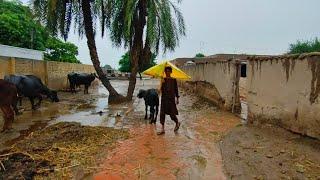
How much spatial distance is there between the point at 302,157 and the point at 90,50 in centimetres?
1342

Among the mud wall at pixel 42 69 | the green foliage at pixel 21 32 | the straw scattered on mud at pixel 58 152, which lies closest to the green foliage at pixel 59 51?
the green foliage at pixel 21 32

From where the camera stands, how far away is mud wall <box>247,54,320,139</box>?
26.2ft

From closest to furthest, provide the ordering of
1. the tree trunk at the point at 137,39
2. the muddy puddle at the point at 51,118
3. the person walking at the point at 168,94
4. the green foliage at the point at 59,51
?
the muddy puddle at the point at 51,118
the person walking at the point at 168,94
the tree trunk at the point at 137,39
the green foliage at the point at 59,51

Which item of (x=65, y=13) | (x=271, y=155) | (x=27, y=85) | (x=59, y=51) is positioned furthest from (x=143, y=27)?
(x=59, y=51)

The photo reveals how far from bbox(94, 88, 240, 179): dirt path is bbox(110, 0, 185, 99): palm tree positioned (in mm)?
6929

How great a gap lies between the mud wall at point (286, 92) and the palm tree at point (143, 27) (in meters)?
7.23

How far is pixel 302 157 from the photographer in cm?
707

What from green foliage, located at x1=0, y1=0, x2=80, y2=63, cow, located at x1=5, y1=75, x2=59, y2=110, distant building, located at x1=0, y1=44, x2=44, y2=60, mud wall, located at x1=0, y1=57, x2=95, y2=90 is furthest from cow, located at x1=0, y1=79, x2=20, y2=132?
green foliage, located at x1=0, y1=0, x2=80, y2=63

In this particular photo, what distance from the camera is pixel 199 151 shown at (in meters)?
7.96

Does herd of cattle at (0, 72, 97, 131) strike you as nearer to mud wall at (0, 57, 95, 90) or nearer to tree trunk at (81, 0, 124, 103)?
mud wall at (0, 57, 95, 90)

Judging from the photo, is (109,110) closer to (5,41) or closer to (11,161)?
(11,161)

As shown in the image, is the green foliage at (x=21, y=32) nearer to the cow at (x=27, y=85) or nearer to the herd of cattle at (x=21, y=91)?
the herd of cattle at (x=21, y=91)

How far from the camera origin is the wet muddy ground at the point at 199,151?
6363 millimetres

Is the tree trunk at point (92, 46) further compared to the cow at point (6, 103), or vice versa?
the tree trunk at point (92, 46)
